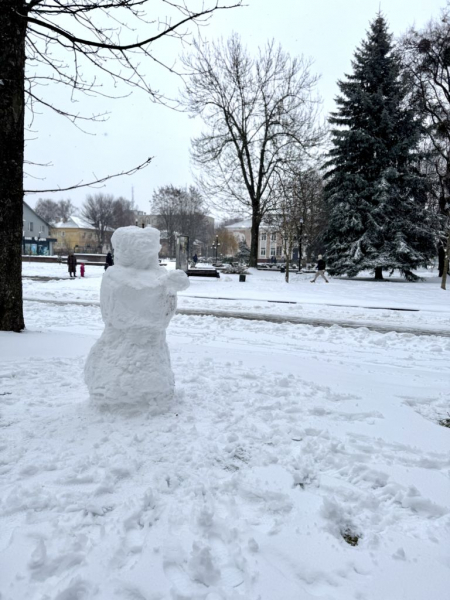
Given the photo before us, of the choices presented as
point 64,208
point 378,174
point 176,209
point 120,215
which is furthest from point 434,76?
point 64,208

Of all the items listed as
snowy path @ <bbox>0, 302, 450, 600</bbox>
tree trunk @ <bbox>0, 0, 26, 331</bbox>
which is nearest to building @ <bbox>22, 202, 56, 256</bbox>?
tree trunk @ <bbox>0, 0, 26, 331</bbox>

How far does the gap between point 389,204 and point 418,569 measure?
81.0ft

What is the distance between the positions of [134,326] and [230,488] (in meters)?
1.75

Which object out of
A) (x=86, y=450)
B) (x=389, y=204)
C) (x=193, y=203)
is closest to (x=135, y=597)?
(x=86, y=450)

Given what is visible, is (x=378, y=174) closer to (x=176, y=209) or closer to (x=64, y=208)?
(x=176, y=209)

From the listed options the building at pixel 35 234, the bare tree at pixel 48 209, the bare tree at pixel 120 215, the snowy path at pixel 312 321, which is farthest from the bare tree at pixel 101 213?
the snowy path at pixel 312 321

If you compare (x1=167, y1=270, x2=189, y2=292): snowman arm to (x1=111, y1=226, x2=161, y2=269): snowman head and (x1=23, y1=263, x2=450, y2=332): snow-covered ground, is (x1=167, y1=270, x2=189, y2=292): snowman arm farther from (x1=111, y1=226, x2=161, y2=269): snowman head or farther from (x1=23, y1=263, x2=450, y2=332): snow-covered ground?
(x1=23, y1=263, x2=450, y2=332): snow-covered ground

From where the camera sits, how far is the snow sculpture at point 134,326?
368cm

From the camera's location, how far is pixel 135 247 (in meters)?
3.84

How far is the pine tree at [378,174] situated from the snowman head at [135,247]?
21855 mm

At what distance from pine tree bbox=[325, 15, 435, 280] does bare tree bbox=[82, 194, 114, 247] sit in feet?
183

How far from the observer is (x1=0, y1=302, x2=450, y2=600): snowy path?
1972 millimetres

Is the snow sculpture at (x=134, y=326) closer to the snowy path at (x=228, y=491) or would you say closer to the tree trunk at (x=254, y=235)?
the snowy path at (x=228, y=491)

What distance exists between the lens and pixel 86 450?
310 cm
